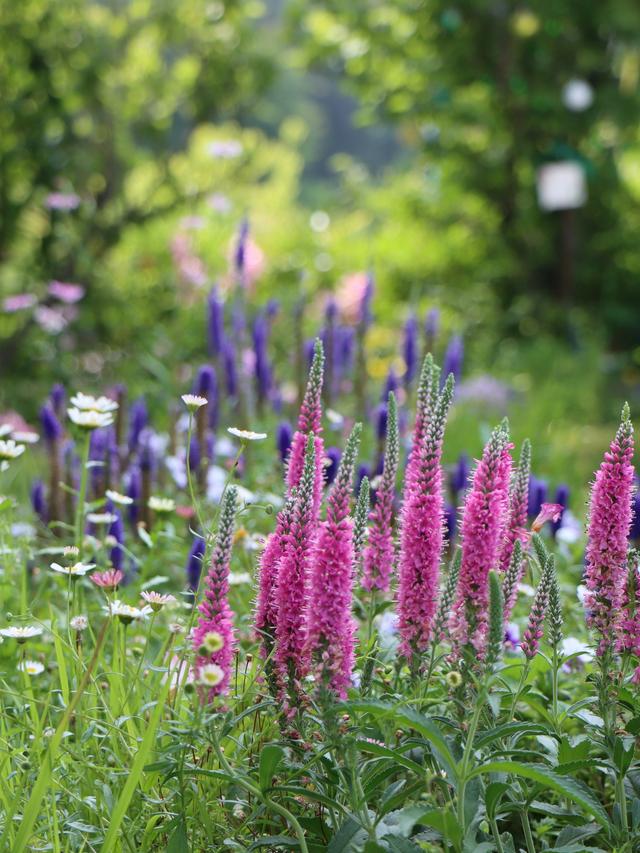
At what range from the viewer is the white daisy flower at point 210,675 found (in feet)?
5.31

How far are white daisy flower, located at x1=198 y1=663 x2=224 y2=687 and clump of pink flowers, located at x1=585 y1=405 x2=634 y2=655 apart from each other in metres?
0.67

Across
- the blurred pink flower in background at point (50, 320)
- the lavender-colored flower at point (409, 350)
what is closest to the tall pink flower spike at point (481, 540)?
the lavender-colored flower at point (409, 350)

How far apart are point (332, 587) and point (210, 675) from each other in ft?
0.79

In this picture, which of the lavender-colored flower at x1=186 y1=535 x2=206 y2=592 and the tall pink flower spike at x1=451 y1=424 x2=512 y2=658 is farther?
the lavender-colored flower at x1=186 y1=535 x2=206 y2=592

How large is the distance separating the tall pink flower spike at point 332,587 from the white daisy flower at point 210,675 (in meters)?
0.15

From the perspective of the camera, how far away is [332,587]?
5.35 ft

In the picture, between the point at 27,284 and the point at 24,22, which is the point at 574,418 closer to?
the point at 27,284

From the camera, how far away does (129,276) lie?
8641mm

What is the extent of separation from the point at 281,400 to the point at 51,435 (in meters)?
1.55

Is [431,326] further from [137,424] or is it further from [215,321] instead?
[137,424]

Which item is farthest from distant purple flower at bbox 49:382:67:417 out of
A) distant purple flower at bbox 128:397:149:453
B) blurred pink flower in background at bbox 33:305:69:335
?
blurred pink flower in background at bbox 33:305:69:335

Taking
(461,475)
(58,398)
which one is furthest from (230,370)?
(461,475)

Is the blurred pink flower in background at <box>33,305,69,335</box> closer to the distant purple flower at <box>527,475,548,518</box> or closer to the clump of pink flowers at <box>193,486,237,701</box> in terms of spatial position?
the distant purple flower at <box>527,475,548,518</box>

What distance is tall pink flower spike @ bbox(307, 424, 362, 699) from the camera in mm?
1634
